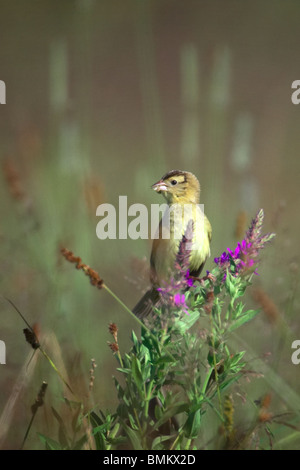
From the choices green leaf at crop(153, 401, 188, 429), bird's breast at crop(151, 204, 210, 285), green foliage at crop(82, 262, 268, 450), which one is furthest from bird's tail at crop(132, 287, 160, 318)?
green leaf at crop(153, 401, 188, 429)

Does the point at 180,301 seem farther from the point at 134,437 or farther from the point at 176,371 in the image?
the point at 134,437

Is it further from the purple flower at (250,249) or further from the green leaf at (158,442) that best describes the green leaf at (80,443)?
the purple flower at (250,249)

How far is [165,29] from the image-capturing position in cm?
288

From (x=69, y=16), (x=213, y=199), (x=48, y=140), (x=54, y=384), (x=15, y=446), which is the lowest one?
(x=15, y=446)

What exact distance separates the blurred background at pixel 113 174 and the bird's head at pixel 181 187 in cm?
5

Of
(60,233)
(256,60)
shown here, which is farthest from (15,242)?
(256,60)

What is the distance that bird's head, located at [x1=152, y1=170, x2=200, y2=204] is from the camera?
1.28m

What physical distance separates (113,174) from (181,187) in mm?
1018

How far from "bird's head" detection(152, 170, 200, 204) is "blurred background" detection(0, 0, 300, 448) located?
2.0 inches

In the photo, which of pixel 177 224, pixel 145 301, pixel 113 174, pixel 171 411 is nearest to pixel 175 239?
pixel 177 224

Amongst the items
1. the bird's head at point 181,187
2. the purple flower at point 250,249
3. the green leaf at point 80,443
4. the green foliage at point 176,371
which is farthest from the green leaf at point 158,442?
the bird's head at point 181,187

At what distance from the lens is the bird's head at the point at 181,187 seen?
50.2 inches

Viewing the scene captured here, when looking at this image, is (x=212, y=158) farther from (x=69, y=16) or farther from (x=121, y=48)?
(x=121, y=48)

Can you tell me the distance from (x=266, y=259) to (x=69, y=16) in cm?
165
